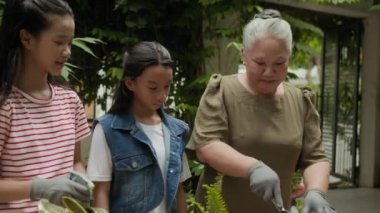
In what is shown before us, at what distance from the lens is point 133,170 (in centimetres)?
116

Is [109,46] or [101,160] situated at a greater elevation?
[109,46]

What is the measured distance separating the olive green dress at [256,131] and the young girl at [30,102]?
0.37 m

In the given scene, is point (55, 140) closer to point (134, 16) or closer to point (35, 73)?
point (35, 73)

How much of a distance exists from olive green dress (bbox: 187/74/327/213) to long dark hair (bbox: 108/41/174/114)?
17 centimetres

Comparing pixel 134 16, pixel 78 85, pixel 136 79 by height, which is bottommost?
pixel 78 85

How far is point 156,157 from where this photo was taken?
3.91 feet

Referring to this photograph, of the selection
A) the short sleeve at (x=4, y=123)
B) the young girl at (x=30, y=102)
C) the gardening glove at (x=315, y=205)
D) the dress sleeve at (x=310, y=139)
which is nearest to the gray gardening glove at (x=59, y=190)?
the young girl at (x=30, y=102)

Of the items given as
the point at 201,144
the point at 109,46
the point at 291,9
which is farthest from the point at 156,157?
the point at 291,9

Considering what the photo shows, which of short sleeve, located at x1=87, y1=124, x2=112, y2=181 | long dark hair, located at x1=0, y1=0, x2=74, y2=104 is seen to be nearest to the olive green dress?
short sleeve, located at x1=87, y1=124, x2=112, y2=181

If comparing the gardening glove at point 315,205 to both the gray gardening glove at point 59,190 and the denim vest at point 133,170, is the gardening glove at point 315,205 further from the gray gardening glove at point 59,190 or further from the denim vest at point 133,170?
the gray gardening glove at point 59,190

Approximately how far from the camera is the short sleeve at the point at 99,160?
1139mm

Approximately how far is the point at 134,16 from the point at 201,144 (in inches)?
76.6

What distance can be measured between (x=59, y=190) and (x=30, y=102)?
25 centimetres

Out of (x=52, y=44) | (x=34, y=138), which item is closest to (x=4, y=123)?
(x=34, y=138)
